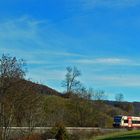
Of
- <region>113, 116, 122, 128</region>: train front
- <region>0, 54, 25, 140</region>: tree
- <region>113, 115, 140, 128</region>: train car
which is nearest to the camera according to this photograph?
<region>0, 54, 25, 140</region>: tree

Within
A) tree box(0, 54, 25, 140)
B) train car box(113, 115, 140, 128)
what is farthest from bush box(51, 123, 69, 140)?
train car box(113, 115, 140, 128)

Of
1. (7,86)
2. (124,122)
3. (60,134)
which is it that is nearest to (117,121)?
(124,122)

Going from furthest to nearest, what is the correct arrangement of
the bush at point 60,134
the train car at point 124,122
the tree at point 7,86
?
the train car at point 124,122
the bush at point 60,134
the tree at point 7,86

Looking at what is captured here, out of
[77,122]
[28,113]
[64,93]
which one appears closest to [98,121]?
[77,122]

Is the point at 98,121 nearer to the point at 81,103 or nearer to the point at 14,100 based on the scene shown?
the point at 81,103

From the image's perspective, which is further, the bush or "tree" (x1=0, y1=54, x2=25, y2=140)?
the bush

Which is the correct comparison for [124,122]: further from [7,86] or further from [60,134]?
[7,86]

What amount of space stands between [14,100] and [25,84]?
11.2ft

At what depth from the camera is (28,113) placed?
43625 mm

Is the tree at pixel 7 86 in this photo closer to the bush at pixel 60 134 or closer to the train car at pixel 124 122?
the bush at pixel 60 134

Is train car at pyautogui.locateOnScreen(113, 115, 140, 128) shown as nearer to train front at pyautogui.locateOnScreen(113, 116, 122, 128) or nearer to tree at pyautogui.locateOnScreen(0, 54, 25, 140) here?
train front at pyautogui.locateOnScreen(113, 116, 122, 128)

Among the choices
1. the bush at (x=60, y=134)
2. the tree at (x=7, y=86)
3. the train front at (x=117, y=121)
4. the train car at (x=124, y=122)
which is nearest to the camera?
the tree at (x=7, y=86)

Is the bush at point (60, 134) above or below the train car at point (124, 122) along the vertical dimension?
below

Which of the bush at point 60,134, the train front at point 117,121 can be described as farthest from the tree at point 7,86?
the train front at point 117,121
